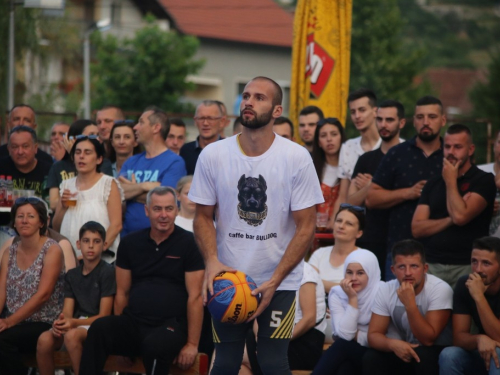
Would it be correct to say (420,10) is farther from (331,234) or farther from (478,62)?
(331,234)

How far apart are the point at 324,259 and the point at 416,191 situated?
1.13 meters

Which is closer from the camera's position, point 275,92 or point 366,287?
point 275,92

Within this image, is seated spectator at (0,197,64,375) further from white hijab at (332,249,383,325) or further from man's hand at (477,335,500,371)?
man's hand at (477,335,500,371)

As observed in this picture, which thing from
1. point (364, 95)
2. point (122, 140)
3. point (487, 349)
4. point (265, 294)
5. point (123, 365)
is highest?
point (364, 95)

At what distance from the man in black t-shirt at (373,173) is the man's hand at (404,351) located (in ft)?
5.11

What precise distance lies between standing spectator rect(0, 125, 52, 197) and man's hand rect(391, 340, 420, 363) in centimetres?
432

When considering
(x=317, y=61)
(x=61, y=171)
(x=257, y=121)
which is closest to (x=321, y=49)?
(x=317, y=61)

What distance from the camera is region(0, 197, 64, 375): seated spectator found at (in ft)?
29.7

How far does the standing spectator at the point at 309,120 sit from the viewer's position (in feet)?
34.6

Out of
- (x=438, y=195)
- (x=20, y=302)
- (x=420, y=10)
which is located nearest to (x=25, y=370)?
(x=20, y=302)

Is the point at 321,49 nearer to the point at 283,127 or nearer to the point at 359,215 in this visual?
the point at 283,127

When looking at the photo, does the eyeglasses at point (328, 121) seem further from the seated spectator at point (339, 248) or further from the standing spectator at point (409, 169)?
the seated spectator at point (339, 248)

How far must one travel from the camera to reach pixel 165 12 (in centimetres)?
4875

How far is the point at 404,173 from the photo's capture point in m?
9.27
